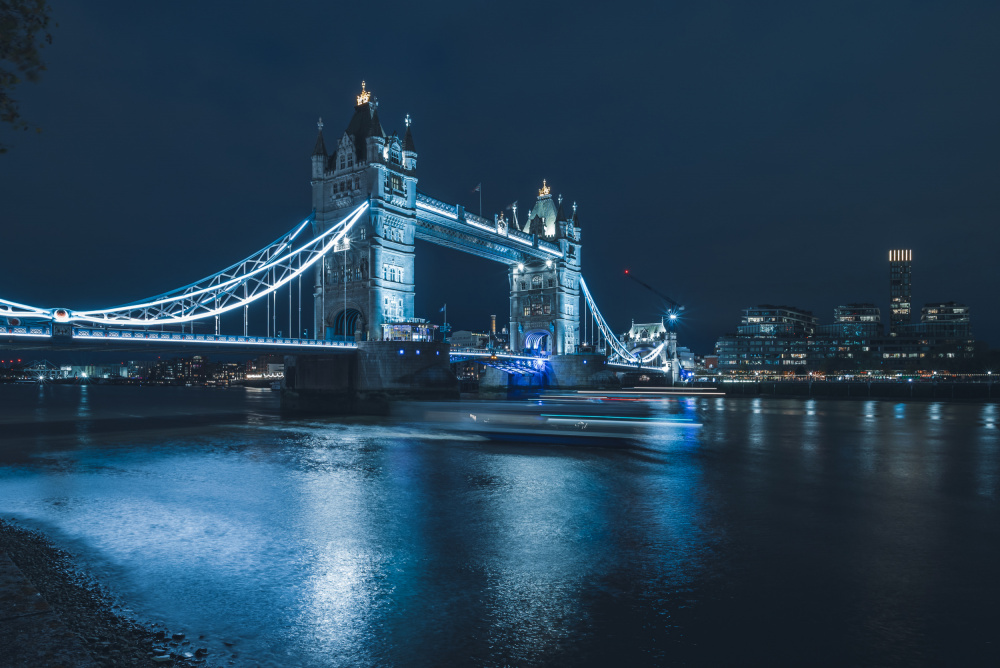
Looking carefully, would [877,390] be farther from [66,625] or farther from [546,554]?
[66,625]

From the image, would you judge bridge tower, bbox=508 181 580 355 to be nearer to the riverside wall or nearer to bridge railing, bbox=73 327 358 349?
the riverside wall

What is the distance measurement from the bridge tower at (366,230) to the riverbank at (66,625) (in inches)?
1564

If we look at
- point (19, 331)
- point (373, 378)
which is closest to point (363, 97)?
point (373, 378)

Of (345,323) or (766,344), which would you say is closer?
(345,323)

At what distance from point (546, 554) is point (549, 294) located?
71.8 metres

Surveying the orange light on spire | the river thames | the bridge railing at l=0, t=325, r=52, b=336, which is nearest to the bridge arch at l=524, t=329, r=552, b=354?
the orange light on spire

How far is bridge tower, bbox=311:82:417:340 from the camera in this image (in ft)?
158

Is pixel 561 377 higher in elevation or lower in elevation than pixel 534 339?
lower

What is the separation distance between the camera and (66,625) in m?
5.02

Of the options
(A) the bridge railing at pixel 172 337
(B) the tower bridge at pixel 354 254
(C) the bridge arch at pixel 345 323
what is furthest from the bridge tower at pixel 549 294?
(A) the bridge railing at pixel 172 337

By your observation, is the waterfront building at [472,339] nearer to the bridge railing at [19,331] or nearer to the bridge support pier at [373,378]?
the bridge support pier at [373,378]

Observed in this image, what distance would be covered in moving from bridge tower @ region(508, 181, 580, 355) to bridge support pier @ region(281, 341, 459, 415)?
33.3 m

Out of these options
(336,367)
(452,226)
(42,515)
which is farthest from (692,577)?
(452,226)

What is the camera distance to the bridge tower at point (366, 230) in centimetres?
4809
